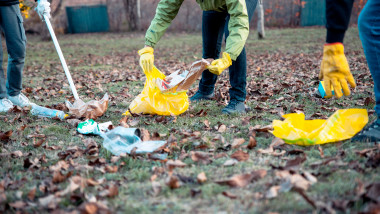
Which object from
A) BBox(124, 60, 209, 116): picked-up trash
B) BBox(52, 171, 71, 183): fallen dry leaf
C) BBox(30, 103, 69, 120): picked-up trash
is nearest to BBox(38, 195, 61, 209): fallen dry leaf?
BBox(52, 171, 71, 183): fallen dry leaf

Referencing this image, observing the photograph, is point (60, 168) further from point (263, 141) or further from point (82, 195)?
point (263, 141)

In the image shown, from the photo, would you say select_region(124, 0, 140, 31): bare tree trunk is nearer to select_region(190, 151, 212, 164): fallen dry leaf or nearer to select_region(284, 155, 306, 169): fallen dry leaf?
select_region(190, 151, 212, 164): fallen dry leaf

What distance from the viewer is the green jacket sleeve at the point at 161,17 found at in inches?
133

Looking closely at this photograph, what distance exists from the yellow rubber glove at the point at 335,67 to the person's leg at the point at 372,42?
0.22 m

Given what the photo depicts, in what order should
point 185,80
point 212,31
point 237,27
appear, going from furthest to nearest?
1. point 212,31
2. point 185,80
3. point 237,27

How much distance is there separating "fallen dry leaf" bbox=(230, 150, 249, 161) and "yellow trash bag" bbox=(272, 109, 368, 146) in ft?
1.23

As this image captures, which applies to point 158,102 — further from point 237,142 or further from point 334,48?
point 334,48

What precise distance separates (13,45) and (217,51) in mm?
2338

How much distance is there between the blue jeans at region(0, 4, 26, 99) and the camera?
375 centimetres

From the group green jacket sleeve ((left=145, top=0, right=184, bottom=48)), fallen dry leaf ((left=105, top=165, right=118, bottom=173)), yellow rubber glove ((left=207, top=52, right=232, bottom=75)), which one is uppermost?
green jacket sleeve ((left=145, top=0, right=184, bottom=48))

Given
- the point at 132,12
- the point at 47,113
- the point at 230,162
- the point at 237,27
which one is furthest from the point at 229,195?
the point at 132,12

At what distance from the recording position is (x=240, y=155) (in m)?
2.26

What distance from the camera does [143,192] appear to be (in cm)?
185

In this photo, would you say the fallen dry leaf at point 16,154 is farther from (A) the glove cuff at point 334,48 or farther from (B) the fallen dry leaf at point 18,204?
(A) the glove cuff at point 334,48
